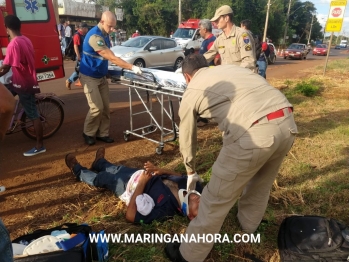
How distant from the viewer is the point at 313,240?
2.39 m

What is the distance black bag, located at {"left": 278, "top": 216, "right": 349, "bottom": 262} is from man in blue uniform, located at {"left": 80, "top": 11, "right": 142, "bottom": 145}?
109 inches

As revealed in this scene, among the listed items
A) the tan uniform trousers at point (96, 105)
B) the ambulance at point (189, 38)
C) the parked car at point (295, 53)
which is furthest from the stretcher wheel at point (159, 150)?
the parked car at point (295, 53)

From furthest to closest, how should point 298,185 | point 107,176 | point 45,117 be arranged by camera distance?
point 45,117 < point 298,185 < point 107,176

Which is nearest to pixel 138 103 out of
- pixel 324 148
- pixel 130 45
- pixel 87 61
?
pixel 87 61

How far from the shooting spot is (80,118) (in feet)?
19.6

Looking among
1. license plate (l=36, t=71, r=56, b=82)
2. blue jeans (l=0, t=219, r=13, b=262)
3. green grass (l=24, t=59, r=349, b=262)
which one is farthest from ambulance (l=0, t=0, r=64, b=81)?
blue jeans (l=0, t=219, r=13, b=262)

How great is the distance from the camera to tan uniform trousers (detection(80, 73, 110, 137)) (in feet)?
14.9

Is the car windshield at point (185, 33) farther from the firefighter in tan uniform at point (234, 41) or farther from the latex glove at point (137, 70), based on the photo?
the latex glove at point (137, 70)

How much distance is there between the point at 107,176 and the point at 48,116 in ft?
7.09

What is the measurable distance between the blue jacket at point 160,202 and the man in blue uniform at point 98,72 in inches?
72.2

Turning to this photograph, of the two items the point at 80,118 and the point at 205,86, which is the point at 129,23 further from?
the point at 205,86

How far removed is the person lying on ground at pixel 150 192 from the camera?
281cm

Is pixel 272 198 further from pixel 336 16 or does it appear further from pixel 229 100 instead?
pixel 336 16

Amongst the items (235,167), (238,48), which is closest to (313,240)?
(235,167)
